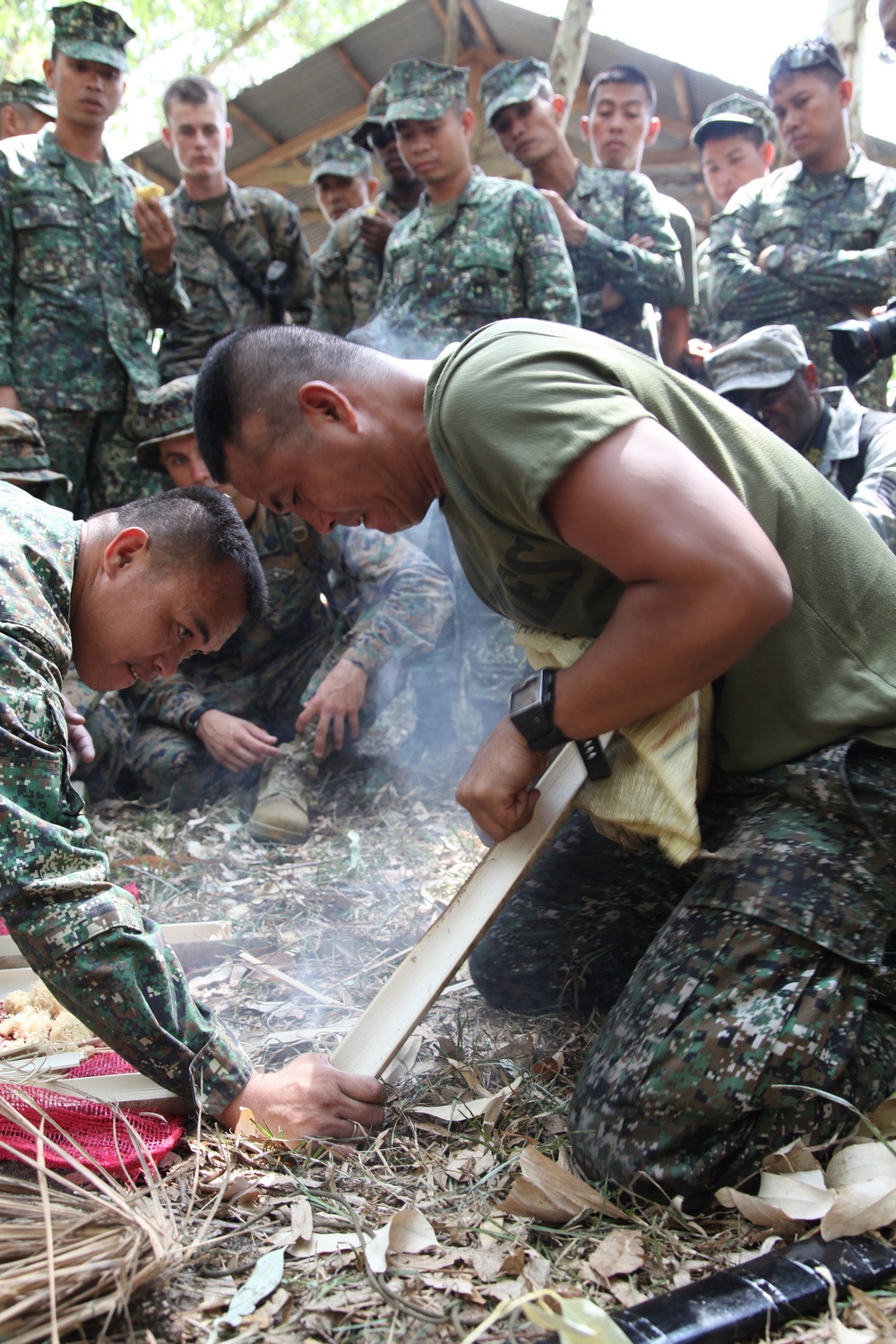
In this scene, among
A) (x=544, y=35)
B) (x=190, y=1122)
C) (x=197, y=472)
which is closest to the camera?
(x=190, y=1122)

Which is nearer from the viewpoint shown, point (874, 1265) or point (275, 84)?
point (874, 1265)

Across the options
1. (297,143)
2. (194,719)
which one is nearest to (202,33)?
(297,143)

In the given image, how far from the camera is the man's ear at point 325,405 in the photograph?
1953mm

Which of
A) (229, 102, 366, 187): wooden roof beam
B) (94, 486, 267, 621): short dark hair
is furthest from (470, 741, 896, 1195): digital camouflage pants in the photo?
(229, 102, 366, 187): wooden roof beam

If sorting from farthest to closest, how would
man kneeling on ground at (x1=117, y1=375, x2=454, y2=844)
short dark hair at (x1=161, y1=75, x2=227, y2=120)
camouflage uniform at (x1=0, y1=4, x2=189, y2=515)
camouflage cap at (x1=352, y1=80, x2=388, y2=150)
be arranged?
camouflage cap at (x1=352, y1=80, x2=388, y2=150)
short dark hair at (x1=161, y1=75, x2=227, y2=120)
camouflage uniform at (x1=0, y1=4, x2=189, y2=515)
man kneeling on ground at (x1=117, y1=375, x2=454, y2=844)

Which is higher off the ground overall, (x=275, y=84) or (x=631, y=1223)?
(x=275, y=84)

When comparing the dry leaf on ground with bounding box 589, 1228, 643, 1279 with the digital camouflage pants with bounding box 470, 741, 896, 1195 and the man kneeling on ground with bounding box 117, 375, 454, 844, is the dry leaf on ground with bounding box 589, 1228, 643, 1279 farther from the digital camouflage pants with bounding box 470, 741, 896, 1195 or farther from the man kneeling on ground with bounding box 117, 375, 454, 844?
the man kneeling on ground with bounding box 117, 375, 454, 844

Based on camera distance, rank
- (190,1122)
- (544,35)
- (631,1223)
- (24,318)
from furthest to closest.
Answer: (544,35) → (24,318) → (190,1122) → (631,1223)

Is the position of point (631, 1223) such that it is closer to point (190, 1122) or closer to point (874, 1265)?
point (874, 1265)

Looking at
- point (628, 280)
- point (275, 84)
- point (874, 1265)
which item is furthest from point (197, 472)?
point (275, 84)

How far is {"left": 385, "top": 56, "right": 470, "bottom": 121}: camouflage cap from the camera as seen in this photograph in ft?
15.1

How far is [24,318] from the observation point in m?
4.92

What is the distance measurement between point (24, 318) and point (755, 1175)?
486cm

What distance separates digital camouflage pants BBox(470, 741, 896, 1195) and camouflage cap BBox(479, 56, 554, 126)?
4.26m
